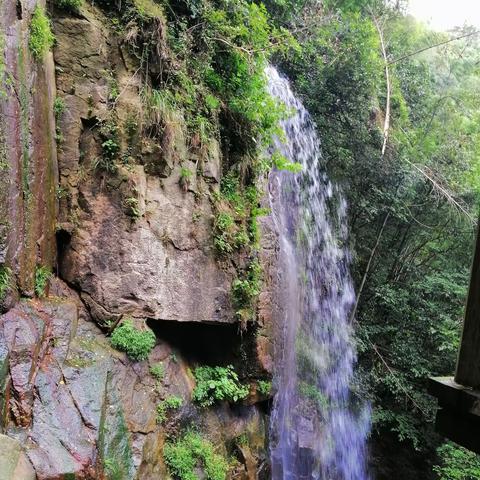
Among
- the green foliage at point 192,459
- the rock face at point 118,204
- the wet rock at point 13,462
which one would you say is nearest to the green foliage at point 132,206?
the rock face at point 118,204

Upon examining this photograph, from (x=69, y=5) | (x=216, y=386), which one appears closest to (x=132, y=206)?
(x=69, y=5)

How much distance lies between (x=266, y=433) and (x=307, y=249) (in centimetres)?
390

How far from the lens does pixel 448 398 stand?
1944 mm

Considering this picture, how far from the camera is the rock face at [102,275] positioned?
12.7ft

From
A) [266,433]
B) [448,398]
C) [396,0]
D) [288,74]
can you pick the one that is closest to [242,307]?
[266,433]

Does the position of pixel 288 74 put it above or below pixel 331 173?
above

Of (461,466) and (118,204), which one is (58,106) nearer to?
(118,204)

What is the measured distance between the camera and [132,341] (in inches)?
192

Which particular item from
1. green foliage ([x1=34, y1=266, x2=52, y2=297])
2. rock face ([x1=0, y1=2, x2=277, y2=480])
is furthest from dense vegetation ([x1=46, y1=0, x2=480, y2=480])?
green foliage ([x1=34, y1=266, x2=52, y2=297])

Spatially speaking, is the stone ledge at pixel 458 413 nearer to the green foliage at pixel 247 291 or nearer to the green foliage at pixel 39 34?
the green foliage at pixel 247 291

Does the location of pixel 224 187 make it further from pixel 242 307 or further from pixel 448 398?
pixel 448 398

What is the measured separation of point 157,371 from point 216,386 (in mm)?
1008

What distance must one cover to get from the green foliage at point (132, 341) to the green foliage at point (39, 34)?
10.2 ft

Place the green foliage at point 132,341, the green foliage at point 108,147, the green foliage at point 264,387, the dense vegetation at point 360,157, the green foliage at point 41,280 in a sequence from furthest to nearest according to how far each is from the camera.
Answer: the green foliage at point 264,387, the dense vegetation at point 360,157, the green foliage at point 108,147, the green foliage at point 132,341, the green foliage at point 41,280
